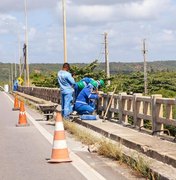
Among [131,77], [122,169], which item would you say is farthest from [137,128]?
[131,77]

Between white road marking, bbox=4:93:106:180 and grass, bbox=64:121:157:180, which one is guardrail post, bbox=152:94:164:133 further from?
white road marking, bbox=4:93:106:180

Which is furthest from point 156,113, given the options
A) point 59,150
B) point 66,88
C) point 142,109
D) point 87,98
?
point 66,88

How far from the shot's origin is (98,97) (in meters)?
17.4

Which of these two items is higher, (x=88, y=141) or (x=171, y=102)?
(x=171, y=102)

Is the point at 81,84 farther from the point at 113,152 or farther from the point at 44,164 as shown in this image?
the point at 44,164

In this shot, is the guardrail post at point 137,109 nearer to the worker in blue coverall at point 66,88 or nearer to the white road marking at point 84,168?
the white road marking at point 84,168

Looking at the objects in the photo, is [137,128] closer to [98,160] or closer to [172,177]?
[98,160]

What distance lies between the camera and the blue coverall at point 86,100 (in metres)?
17.3

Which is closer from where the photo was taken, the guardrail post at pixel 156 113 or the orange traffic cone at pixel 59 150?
the orange traffic cone at pixel 59 150

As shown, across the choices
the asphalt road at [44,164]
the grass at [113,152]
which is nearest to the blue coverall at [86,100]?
the grass at [113,152]

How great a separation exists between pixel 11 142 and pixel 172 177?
676 cm

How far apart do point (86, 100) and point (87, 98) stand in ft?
0.29

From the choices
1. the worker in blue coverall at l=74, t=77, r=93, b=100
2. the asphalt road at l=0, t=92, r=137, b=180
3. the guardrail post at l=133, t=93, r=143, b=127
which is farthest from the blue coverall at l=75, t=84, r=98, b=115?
the guardrail post at l=133, t=93, r=143, b=127

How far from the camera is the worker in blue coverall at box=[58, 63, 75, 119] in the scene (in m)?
18.0
